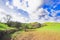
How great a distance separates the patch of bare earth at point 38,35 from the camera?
159 cm

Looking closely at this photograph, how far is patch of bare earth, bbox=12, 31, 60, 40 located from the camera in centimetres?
159

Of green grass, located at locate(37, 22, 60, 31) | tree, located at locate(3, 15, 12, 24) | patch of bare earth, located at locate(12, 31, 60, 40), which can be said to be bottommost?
patch of bare earth, located at locate(12, 31, 60, 40)

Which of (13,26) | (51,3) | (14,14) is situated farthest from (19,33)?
(51,3)

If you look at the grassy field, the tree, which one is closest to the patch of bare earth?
the grassy field

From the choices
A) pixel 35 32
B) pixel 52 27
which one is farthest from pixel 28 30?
pixel 52 27

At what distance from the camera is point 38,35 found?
5.28ft

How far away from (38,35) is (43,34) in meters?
0.05

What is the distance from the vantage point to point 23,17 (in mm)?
1708

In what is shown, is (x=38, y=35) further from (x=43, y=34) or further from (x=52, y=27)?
(x=52, y=27)

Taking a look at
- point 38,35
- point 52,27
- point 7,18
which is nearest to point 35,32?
point 38,35

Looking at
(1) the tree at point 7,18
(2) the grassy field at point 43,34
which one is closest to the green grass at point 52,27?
(2) the grassy field at point 43,34

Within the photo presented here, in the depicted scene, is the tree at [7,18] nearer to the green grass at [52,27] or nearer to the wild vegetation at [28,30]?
the wild vegetation at [28,30]

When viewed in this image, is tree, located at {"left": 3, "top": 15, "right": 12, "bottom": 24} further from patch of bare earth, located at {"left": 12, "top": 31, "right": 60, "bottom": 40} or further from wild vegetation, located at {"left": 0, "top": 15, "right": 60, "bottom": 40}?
patch of bare earth, located at {"left": 12, "top": 31, "right": 60, "bottom": 40}

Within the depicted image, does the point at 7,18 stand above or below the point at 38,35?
above
